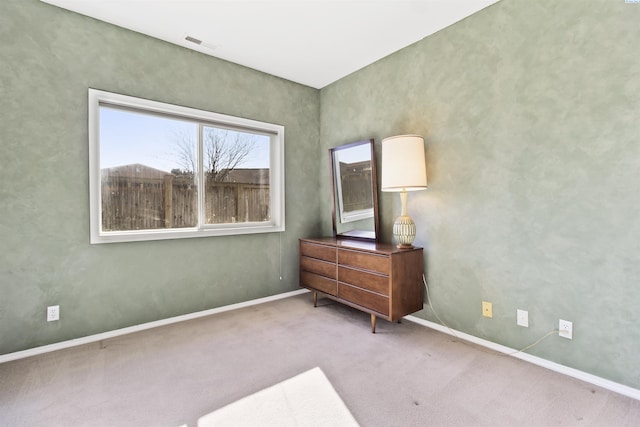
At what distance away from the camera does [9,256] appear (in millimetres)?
2215

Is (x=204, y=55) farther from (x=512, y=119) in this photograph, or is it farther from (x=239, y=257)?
(x=512, y=119)

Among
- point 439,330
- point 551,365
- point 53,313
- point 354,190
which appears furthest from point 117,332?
point 551,365

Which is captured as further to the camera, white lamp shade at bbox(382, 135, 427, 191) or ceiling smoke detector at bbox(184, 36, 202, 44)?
ceiling smoke detector at bbox(184, 36, 202, 44)

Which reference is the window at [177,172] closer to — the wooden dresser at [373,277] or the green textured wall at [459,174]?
the green textured wall at [459,174]

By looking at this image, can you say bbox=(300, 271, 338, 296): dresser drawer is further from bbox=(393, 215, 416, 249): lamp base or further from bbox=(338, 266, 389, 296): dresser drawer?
bbox=(393, 215, 416, 249): lamp base

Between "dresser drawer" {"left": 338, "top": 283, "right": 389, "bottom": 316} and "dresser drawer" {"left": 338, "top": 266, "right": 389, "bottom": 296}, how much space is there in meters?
0.05

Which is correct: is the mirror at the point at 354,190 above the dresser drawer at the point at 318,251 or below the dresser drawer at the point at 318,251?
above

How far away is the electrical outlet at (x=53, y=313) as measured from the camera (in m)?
2.36

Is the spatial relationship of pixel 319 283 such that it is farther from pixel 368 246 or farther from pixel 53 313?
pixel 53 313

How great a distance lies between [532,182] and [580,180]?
0.27 m

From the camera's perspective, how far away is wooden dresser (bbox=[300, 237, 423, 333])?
8.32 feet

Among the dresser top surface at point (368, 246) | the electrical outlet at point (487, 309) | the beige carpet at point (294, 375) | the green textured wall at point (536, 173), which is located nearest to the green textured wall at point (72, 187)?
the beige carpet at point (294, 375)

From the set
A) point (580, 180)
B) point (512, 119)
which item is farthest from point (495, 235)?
point (512, 119)

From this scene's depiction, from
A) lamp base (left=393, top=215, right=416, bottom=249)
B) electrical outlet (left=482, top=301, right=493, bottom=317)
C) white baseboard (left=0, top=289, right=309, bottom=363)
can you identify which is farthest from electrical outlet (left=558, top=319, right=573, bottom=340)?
white baseboard (left=0, top=289, right=309, bottom=363)
